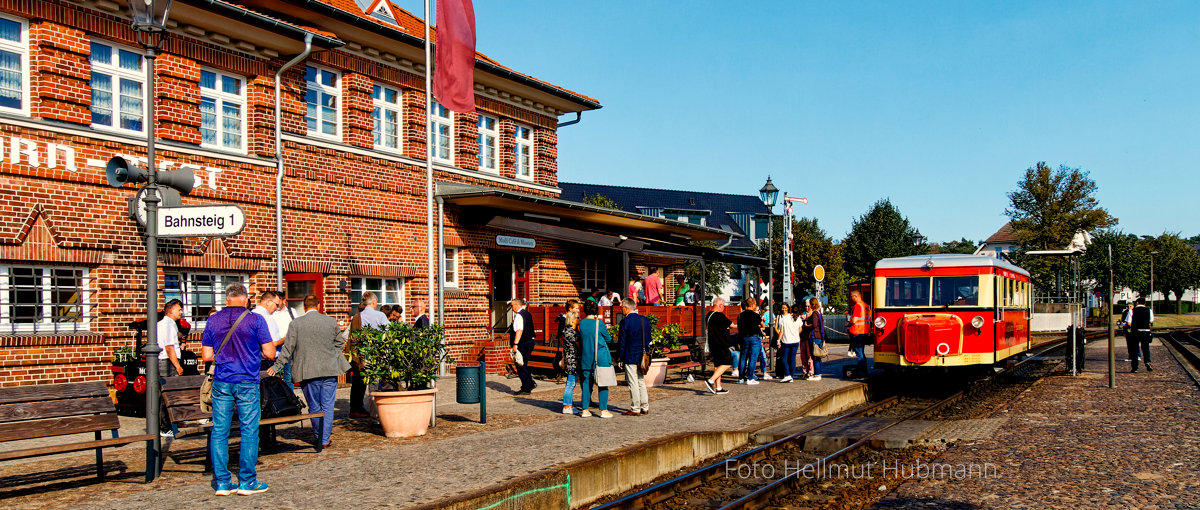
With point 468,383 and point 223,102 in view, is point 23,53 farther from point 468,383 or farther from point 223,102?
point 468,383

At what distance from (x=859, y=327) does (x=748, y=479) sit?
376 inches

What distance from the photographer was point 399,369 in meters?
10.4

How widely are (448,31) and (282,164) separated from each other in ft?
12.1

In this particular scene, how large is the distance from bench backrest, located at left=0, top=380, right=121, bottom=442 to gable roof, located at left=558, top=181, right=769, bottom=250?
2537 inches

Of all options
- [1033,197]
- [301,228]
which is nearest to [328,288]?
[301,228]

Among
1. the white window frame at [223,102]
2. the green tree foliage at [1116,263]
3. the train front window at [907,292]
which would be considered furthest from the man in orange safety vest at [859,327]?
the green tree foliage at [1116,263]

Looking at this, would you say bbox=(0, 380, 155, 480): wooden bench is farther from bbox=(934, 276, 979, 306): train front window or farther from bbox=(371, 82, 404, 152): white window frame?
bbox=(934, 276, 979, 306): train front window

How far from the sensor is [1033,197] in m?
55.9

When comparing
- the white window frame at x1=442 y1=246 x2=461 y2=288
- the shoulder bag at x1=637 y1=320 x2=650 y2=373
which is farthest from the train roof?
the white window frame at x1=442 y1=246 x2=461 y2=288

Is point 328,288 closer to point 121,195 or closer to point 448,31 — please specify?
point 121,195

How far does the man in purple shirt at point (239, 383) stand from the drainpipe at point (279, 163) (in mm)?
8105

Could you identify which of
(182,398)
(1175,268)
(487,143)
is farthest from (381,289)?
(1175,268)

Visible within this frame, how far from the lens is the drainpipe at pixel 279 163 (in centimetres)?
1541

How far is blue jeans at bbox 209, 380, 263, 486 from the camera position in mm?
7258
